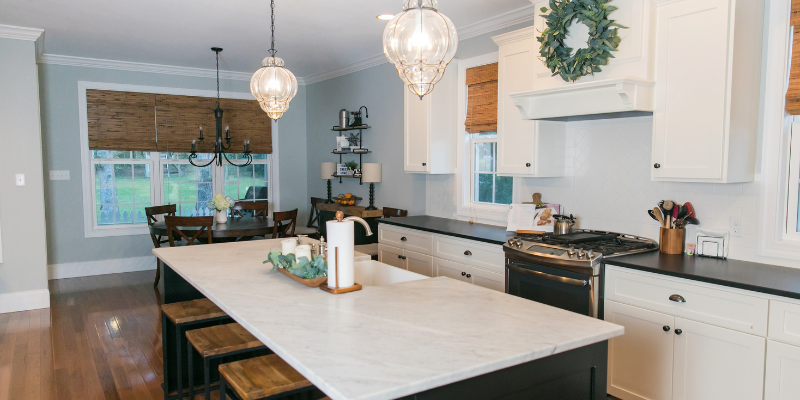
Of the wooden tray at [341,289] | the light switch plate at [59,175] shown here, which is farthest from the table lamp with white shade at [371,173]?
the wooden tray at [341,289]

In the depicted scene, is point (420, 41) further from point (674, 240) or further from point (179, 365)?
point (179, 365)

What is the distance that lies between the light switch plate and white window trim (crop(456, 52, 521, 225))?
448cm

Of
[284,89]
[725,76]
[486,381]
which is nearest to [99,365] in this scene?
[284,89]

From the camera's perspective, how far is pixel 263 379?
1883mm

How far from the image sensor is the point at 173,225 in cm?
478

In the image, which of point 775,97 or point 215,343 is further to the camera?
point 775,97

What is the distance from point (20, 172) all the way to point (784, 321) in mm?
5650

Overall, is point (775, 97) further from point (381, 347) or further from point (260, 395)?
point (260, 395)

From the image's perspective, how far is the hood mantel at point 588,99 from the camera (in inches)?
110

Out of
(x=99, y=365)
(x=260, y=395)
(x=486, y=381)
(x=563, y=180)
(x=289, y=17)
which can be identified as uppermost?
(x=289, y=17)

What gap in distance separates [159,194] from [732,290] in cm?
615

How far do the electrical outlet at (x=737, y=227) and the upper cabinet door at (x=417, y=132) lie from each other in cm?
235

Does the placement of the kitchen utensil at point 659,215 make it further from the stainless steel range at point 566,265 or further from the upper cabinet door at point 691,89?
the upper cabinet door at point 691,89

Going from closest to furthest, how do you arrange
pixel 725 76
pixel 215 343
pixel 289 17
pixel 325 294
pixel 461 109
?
pixel 325 294, pixel 215 343, pixel 725 76, pixel 289 17, pixel 461 109
